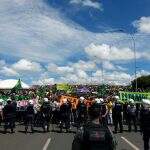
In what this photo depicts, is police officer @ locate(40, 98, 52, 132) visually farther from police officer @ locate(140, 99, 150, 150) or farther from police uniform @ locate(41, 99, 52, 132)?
police officer @ locate(140, 99, 150, 150)

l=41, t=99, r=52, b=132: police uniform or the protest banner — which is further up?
the protest banner

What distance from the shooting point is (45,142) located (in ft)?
75.0

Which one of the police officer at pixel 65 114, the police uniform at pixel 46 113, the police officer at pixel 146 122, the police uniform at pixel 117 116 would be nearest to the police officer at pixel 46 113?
the police uniform at pixel 46 113

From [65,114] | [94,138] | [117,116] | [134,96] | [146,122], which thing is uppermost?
[134,96]

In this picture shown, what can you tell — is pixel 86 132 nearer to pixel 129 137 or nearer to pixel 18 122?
pixel 129 137

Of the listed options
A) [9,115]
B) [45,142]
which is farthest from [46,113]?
[45,142]

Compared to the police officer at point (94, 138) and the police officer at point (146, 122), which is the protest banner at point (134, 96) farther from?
the police officer at point (94, 138)

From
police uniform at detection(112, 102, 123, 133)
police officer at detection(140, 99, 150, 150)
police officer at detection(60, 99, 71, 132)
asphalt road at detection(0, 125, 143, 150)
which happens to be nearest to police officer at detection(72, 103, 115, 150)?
police officer at detection(140, 99, 150, 150)

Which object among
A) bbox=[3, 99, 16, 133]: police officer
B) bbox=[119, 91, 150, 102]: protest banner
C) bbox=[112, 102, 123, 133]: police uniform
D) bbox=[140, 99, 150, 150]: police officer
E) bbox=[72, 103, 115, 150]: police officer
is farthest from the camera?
bbox=[119, 91, 150, 102]: protest banner

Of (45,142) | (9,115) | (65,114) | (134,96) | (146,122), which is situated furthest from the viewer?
(134,96)

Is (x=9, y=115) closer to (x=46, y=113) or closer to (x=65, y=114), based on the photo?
(x=46, y=113)

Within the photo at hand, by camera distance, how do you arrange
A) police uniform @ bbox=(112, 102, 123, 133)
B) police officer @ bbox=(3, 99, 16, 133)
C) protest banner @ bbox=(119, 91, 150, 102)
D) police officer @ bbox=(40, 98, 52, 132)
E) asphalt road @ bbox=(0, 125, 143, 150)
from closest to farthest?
asphalt road @ bbox=(0, 125, 143, 150) < police officer @ bbox=(3, 99, 16, 133) < police uniform @ bbox=(112, 102, 123, 133) < police officer @ bbox=(40, 98, 52, 132) < protest banner @ bbox=(119, 91, 150, 102)

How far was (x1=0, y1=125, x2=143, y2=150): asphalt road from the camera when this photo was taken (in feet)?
68.4

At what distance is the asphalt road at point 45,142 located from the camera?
20837 mm
